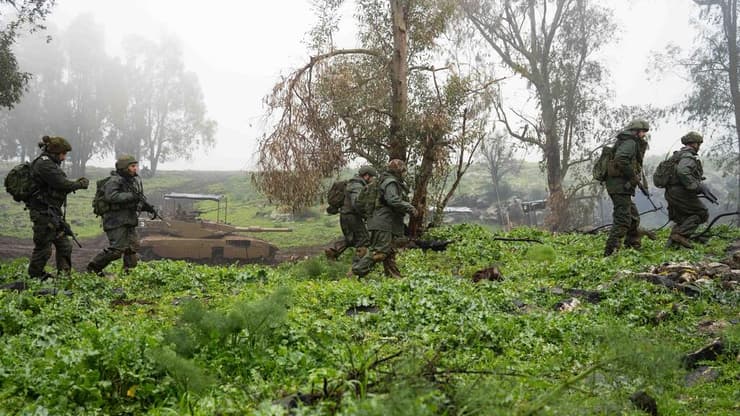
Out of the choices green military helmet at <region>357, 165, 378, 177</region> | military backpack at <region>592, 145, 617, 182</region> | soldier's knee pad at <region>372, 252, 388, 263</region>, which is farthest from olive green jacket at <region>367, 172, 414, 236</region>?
military backpack at <region>592, 145, 617, 182</region>

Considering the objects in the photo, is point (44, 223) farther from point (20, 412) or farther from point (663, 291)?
point (663, 291)

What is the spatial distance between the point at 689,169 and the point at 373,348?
8.61 metres

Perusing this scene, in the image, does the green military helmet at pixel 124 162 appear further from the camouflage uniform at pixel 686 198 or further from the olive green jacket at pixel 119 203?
the camouflage uniform at pixel 686 198

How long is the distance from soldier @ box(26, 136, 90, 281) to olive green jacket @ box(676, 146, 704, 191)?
34.8 ft

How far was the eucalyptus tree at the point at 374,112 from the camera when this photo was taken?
15.4m

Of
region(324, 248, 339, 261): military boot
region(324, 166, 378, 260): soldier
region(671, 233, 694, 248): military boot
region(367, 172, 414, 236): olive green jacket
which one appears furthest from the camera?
region(324, 248, 339, 261): military boot

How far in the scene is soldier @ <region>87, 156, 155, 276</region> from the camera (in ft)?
34.2

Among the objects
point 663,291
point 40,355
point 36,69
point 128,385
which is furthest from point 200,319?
point 36,69

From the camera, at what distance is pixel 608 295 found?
7750mm

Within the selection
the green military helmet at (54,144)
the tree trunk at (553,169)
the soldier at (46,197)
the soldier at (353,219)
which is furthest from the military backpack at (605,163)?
the tree trunk at (553,169)

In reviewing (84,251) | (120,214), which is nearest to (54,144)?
(120,214)

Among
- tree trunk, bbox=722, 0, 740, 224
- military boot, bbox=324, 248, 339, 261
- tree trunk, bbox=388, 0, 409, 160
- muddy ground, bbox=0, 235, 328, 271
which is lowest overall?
muddy ground, bbox=0, 235, 328, 271

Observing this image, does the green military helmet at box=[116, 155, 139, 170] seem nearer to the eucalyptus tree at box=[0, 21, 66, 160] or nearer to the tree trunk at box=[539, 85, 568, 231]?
the tree trunk at box=[539, 85, 568, 231]

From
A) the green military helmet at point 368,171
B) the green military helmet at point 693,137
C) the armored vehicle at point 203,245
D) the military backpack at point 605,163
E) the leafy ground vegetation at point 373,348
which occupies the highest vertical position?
the green military helmet at point 693,137
